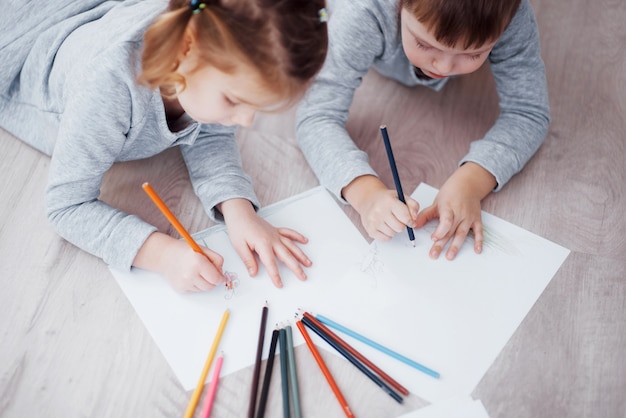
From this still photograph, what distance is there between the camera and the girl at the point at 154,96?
497 mm

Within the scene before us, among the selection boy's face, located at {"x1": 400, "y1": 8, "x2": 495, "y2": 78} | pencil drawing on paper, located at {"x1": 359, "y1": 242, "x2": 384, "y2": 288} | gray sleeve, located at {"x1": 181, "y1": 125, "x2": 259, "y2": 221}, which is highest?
boy's face, located at {"x1": 400, "y1": 8, "x2": 495, "y2": 78}

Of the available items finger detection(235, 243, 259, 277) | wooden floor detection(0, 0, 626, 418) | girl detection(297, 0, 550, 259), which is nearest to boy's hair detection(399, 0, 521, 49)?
girl detection(297, 0, 550, 259)

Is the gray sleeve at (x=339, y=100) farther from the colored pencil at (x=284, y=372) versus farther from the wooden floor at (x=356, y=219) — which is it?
the colored pencil at (x=284, y=372)

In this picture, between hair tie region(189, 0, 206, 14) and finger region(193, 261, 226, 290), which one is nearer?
hair tie region(189, 0, 206, 14)

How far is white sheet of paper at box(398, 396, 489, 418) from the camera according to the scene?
22.3 inches

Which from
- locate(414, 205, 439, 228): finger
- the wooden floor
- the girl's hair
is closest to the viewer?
the girl's hair

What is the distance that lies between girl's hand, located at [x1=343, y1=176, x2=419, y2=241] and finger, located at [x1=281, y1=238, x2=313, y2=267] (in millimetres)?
80

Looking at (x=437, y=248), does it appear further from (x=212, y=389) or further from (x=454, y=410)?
(x=212, y=389)

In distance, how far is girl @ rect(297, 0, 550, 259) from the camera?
2.14 ft

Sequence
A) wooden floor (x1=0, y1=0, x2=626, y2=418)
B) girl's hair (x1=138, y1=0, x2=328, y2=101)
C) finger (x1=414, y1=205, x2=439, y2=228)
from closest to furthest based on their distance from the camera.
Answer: girl's hair (x1=138, y1=0, x2=328, y2=101), wooden floor (x1=0, y1=0, x2=626, y2=418), finger (x1=414, y1=205, x2=439, y2=228)

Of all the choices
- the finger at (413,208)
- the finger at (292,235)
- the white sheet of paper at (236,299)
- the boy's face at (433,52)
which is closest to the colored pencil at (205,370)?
the white sheet of paper at (236,299)

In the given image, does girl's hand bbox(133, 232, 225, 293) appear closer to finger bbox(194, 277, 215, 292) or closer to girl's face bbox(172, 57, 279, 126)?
finger bbox(194, 277, 215, 292)

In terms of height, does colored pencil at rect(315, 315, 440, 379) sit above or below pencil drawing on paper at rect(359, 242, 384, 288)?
below

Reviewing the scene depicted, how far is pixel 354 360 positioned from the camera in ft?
1.94
